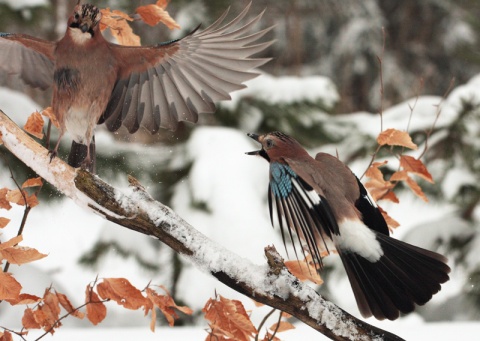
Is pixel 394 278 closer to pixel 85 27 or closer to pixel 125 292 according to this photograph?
pixel 125 292

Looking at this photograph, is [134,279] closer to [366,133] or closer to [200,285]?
[200,285]

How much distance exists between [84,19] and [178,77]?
0.28 meters

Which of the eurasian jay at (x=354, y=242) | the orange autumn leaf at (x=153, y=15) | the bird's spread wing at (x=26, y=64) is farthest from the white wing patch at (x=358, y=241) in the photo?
the bird's spread wing at (x=26, y=64)

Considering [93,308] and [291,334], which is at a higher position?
[291,334]

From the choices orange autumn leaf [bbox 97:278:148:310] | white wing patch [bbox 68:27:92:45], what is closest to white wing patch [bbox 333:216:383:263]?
orange autumn leaf [bbox 97:278:148:310]

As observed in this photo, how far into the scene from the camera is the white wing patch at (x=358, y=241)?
3.72 ft

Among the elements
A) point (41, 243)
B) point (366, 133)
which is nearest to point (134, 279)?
point (41, 243)

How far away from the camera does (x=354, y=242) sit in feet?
3.73

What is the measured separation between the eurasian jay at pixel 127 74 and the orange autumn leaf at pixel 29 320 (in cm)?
36

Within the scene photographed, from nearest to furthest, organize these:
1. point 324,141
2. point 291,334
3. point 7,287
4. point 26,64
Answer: point 7,287 → point 26,64 → point 291,334 → point 324,141

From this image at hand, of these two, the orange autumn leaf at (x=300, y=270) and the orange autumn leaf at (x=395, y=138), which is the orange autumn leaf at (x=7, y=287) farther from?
the orange autumn leaf at (x=395, y=138)

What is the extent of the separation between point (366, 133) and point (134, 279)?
1.96 meters

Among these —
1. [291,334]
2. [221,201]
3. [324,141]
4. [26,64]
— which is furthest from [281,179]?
[324,141]

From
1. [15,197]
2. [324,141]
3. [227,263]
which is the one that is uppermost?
[324,141]
